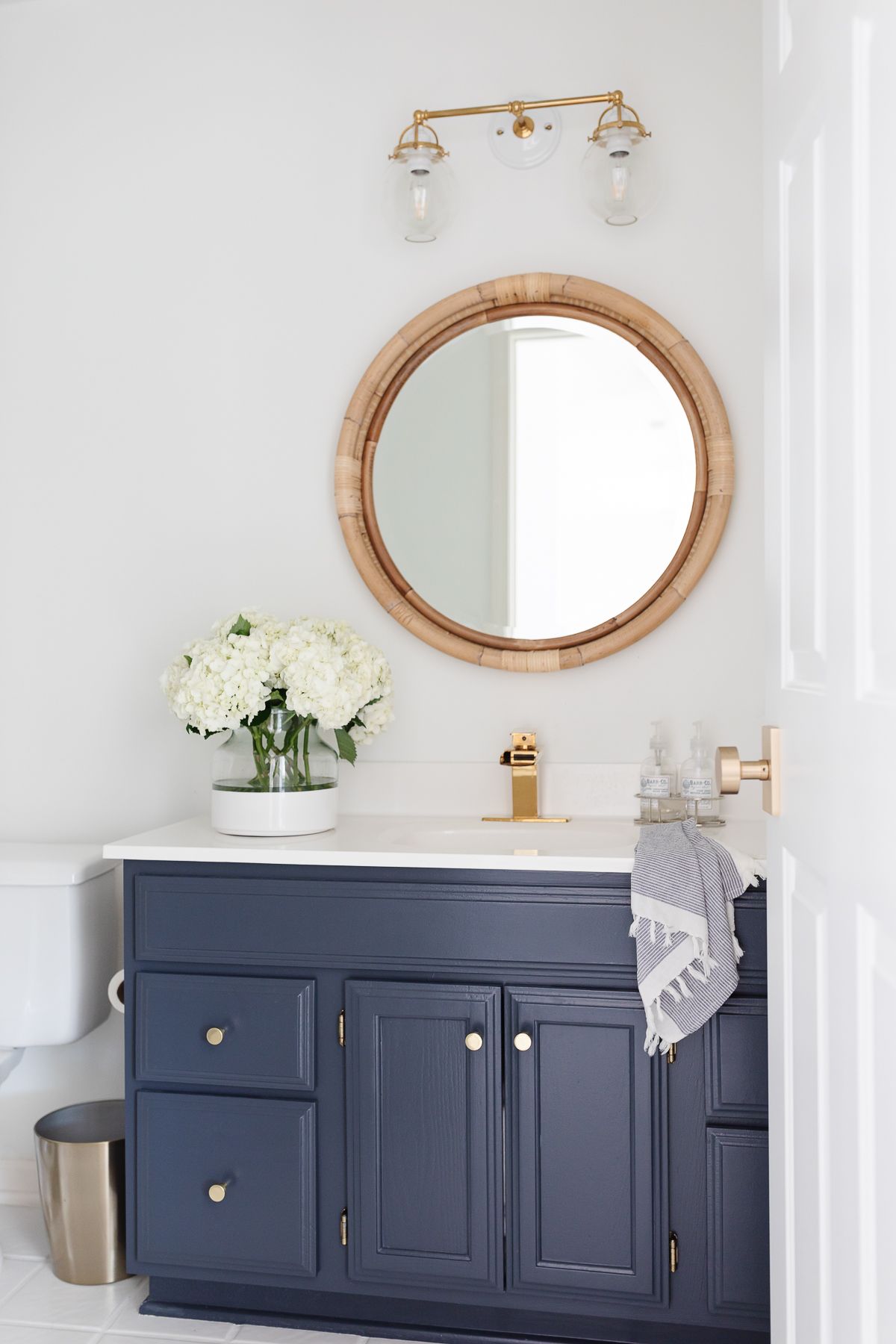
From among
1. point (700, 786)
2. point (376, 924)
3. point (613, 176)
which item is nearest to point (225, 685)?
point (376, 924)

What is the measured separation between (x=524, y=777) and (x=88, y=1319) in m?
1.27

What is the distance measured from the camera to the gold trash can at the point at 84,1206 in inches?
83.5

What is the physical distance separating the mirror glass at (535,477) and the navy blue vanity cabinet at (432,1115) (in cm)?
70

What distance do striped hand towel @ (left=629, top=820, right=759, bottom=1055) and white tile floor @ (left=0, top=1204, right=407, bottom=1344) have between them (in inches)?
30.9

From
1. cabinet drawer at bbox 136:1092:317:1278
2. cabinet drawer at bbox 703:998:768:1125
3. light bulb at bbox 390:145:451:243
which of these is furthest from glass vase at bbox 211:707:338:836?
light bulb at bbox 390:145:451:243

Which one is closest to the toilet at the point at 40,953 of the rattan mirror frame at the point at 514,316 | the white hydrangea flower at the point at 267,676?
the white hydrangea flower at the point at 267,676

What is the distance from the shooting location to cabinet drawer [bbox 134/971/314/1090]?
1.94 m

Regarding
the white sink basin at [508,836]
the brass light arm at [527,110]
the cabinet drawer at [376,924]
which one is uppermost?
the brass light arm at [527,110]

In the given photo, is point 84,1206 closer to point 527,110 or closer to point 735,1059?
point 735,1059

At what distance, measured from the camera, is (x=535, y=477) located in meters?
2.33

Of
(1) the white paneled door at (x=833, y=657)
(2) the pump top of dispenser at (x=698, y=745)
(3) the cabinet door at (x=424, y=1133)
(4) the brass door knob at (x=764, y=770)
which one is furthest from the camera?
(2) the pump top of dispenser at (x=698, y=745)

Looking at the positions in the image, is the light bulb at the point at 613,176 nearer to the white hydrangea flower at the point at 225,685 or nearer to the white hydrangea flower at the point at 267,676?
the white hydrangea flower at the point at 267,676

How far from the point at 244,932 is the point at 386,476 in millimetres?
1000

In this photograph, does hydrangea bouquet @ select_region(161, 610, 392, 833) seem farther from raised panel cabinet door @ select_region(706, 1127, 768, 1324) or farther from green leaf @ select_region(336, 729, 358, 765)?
raised panel cabinet door @ select_region(706, 1127, 768, 1324)
